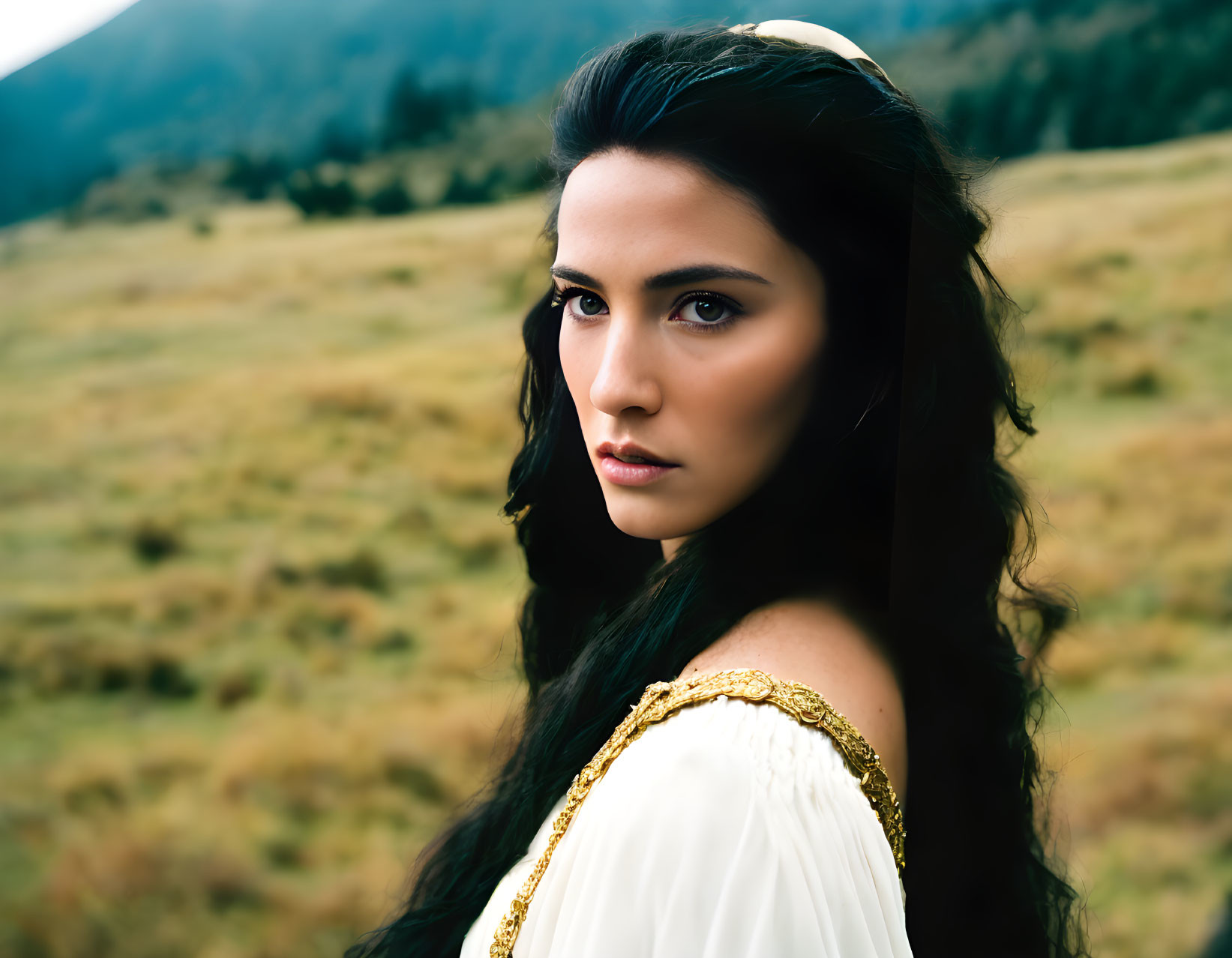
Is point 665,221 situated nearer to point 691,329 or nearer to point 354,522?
point 691,329

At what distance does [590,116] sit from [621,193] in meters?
0.11

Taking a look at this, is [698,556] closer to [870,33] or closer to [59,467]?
[870,33]

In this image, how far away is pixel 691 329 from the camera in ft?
3.03

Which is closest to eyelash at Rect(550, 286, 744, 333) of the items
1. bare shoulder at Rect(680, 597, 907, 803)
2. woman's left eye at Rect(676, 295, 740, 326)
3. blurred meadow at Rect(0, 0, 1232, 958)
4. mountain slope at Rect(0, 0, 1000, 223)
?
woman's left eye at Rect(676, 295, 740, 326)

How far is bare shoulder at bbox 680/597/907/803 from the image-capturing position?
86cm

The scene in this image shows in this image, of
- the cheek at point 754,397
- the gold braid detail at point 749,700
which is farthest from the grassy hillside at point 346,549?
the gold braid detail at point 749,700

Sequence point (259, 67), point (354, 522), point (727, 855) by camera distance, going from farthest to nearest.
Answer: point (259, 67), point (354, 522), point (727, 855)

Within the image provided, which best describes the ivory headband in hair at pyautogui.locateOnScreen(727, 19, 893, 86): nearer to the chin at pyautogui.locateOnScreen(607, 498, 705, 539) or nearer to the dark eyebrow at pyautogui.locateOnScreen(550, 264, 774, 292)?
the dark eyebrow at pyautogui.locateOnScreen(550, 264, 774, 292)

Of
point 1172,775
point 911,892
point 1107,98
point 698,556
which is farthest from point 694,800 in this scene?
point 1107,98

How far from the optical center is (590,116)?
3.25ft

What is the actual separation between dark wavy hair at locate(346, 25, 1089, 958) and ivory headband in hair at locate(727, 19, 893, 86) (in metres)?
0.03

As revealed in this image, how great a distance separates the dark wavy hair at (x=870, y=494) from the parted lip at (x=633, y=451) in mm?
115

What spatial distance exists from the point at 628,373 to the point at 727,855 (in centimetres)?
44

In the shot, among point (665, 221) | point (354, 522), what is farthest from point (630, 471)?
point (354, 522)
